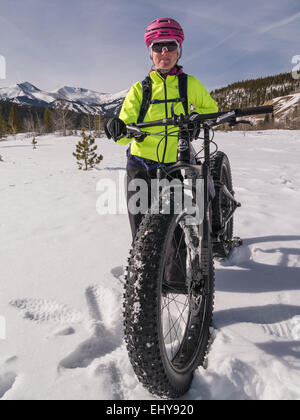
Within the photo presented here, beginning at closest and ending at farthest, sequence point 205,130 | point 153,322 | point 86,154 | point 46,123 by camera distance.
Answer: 1. point 153,322
2. point 205,130
3. point 86,154
4. point 46,123

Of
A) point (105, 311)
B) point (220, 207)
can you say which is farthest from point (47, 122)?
point (105, 311)

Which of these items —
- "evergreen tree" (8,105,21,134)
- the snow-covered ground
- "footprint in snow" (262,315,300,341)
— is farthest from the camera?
"evergreen tree" (8,105,21,134)

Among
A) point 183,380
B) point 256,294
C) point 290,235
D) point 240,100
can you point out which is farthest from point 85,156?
point 240,100

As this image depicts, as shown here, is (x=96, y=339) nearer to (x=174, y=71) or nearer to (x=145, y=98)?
(x=145, y=98)

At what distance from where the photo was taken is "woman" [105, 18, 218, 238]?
87.7 inches

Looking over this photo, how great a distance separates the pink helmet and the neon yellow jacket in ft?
0.86

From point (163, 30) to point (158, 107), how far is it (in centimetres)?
58

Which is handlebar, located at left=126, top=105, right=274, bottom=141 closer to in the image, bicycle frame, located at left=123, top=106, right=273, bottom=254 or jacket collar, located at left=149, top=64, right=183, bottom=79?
bicycle frame, located at left=123, top=106, right=273, bottom=254

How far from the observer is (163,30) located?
2182 mm

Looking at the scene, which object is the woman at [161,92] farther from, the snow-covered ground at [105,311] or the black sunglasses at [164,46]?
the snow-covered ground at [105,311]

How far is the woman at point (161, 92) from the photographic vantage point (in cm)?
223

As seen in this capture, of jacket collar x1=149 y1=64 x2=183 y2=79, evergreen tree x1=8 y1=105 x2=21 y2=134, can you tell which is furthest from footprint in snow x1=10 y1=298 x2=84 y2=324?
evergreen tree x1=8 y1=105 x2=21 y2=134

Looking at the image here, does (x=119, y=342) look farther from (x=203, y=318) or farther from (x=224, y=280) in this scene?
(x=224, y=280)
